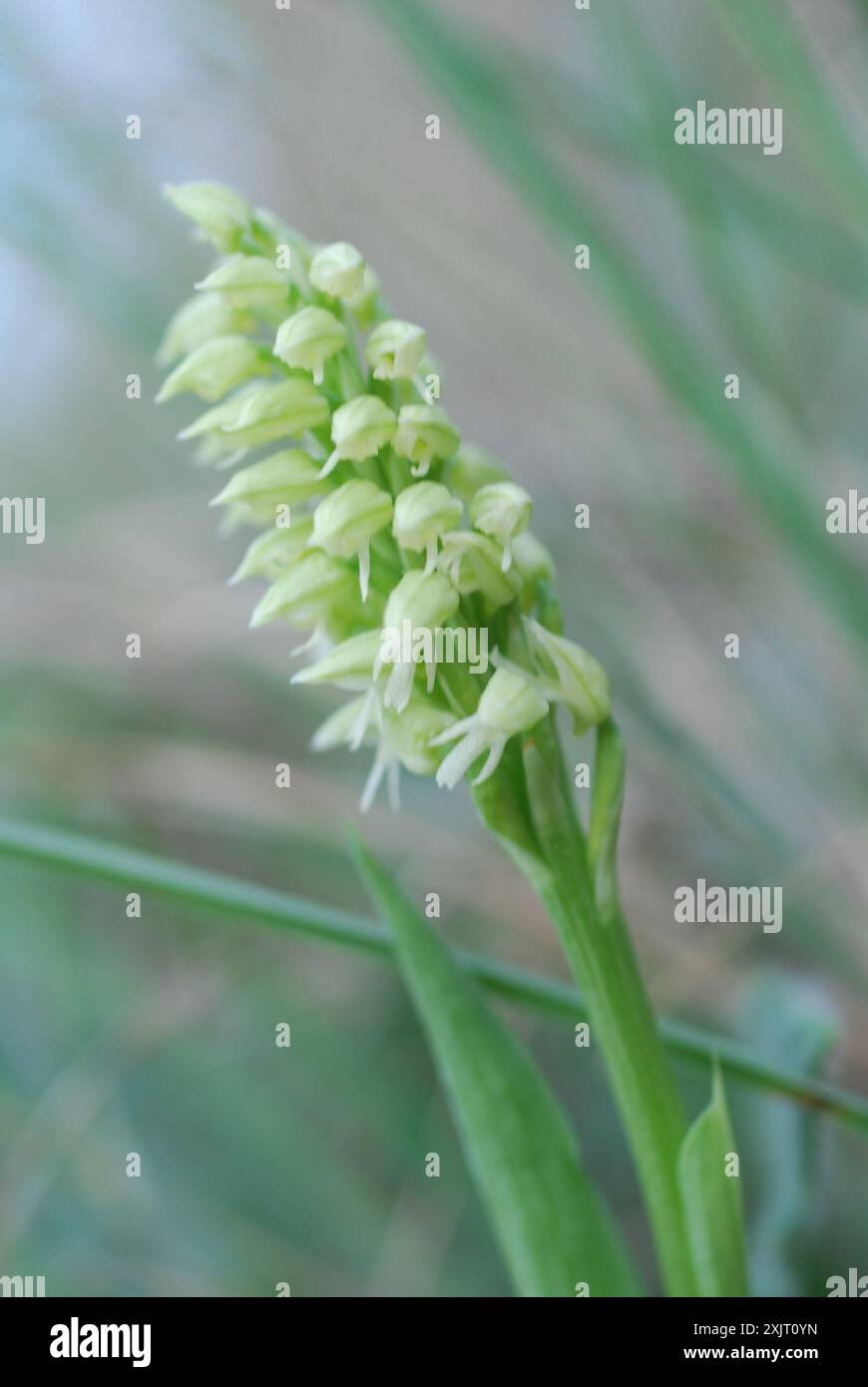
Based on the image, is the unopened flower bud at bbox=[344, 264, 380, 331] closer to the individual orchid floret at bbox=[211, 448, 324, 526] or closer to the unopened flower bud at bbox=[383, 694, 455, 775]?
the individual orchid floret at bbox=[211, 448, 324, 526]

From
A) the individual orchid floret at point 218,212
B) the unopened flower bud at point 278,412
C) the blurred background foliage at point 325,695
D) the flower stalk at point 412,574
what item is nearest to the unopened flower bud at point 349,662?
the flower stalk at point 412,574

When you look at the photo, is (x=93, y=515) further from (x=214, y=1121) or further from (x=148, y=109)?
(x=214, y=1121)

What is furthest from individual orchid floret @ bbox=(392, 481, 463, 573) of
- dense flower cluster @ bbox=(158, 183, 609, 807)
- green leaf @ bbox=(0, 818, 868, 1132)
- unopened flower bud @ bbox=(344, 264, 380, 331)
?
green leaf @ bbox=(0, 818, 868, 1132)

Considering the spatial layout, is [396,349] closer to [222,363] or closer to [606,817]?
[222,363]

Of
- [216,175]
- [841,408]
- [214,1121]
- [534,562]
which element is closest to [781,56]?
[534,562]

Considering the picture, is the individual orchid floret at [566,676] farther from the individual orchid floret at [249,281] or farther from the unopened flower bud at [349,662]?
the individual orchid floret at [249,281]
